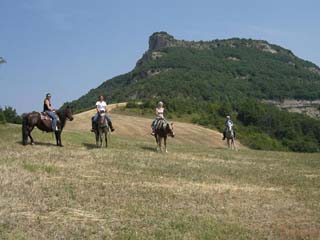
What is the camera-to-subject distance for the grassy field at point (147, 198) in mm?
11656

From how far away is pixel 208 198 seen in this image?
15.4 meters

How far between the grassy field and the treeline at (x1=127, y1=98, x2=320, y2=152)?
74830mm

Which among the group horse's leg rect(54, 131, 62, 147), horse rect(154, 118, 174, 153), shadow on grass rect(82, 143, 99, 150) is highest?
horse rect(154, 118, 174, 153)

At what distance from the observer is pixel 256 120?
122 meters

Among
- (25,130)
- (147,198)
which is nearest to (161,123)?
(25,130)

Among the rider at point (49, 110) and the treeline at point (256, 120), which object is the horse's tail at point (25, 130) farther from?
the treeline at point (256, 120)

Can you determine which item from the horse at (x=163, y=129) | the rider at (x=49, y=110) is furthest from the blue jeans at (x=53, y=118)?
the horse at (x=163, y=129)

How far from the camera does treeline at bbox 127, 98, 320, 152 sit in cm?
10188

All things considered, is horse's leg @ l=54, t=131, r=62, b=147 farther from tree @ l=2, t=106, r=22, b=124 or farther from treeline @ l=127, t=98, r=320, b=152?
treeline @ l=127, t=98, r=320, b=152

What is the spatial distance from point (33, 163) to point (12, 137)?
1049 cm

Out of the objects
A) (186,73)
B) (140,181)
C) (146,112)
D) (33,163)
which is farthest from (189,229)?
(186,73)

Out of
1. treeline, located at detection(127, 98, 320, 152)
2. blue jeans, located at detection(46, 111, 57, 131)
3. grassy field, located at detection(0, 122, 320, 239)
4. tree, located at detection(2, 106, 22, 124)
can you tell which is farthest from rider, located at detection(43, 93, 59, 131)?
treeline, located at detection(127, 98, 320, 152)

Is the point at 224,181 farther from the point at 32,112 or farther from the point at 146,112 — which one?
the point at 146,112

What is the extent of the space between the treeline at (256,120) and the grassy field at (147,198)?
74830 mm
